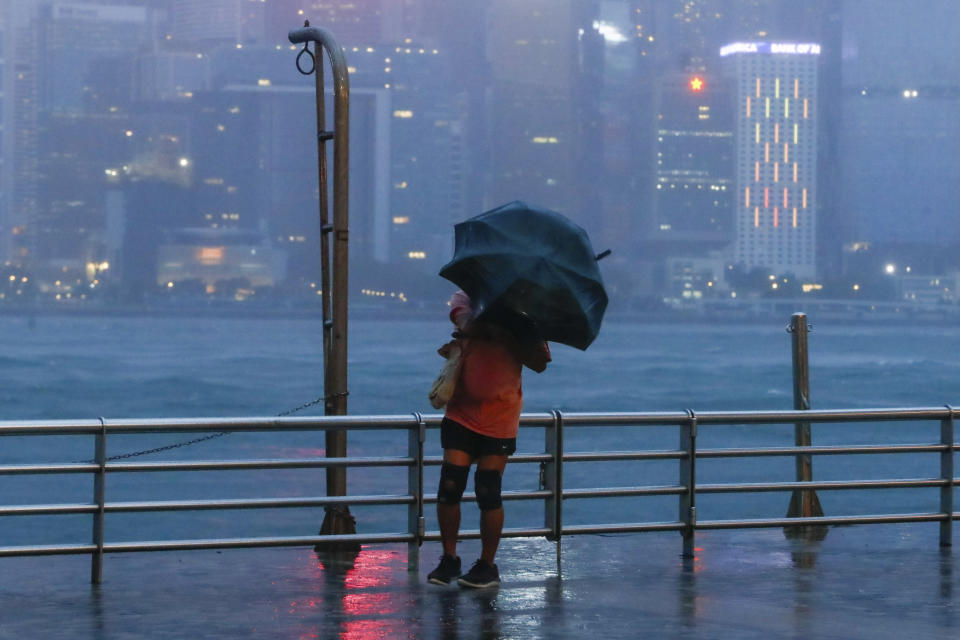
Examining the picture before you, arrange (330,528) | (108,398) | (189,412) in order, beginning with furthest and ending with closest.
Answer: (108,398), (189,412), (330,528)

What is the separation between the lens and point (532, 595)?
632 cm

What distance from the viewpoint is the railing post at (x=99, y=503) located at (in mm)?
6410

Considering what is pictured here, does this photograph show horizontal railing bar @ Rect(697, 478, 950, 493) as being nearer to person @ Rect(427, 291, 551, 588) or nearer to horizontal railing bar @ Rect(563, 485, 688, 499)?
horizontal railing bar @ Rect(563, 485, 688, 499)

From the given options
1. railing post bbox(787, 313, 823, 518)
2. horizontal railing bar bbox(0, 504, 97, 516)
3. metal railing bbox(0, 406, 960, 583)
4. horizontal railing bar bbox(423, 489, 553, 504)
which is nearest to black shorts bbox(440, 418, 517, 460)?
metal railing bbox(0, 406, 960, 583)

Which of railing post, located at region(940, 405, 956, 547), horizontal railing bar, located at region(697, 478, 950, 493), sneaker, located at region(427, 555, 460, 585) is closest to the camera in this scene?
sneaker, located at region(427, 555, 460, 585)

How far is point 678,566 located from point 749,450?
776 millimetres

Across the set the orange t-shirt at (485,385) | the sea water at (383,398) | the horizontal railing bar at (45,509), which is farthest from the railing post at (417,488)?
the sea water at (383,398)

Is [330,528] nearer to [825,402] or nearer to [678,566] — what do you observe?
[678,566]

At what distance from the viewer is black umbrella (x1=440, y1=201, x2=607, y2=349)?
604 centimetres

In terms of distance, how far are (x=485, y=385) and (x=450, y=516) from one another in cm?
69

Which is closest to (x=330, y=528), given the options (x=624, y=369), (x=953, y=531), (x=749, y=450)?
(x=749, y=450)

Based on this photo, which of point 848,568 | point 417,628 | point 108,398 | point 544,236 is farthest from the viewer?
point 108,398

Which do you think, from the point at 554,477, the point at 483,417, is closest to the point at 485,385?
the point at 483,417

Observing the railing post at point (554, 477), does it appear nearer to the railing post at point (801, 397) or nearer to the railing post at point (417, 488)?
the railing post at point (417, 488)
